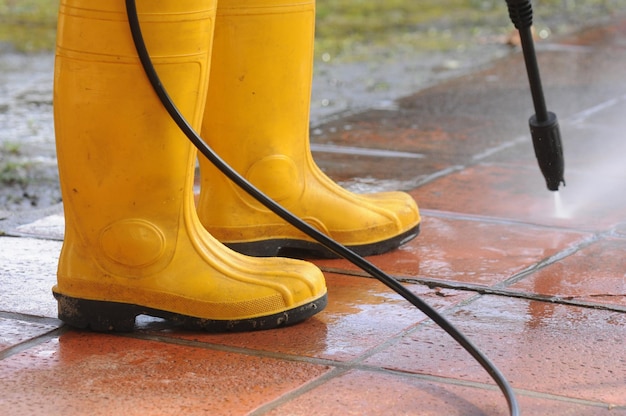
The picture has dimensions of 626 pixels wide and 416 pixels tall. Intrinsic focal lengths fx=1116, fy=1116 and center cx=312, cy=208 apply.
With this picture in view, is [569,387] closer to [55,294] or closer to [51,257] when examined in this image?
[55,294]

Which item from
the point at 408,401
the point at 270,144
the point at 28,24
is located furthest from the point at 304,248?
the point at 28,24

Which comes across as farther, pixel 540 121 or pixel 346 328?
pixel 540 121

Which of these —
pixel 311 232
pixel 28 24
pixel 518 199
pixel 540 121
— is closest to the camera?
pixel 311 232

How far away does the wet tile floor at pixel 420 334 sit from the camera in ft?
5.56

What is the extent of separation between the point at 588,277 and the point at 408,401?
788mm

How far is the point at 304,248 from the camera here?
248 cm

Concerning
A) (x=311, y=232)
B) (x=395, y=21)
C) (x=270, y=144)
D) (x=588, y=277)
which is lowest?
(x=588, y=277)

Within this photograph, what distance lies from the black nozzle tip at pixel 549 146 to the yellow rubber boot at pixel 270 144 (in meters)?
0.33

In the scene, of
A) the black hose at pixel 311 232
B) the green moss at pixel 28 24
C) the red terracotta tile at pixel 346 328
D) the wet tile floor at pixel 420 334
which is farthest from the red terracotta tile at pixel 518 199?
the green moss at pixel 28 24

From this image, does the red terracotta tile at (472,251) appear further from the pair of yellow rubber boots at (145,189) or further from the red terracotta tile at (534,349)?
the pair of yellow rubber boots at (145,189)

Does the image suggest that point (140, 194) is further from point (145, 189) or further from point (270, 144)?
point (270, 144)

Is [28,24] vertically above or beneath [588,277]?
above

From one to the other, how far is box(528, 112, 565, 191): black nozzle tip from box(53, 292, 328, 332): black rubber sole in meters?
0.77

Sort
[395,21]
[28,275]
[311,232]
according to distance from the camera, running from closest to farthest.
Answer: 1. [311,232]
2. [28,275]
3. [395,21]
